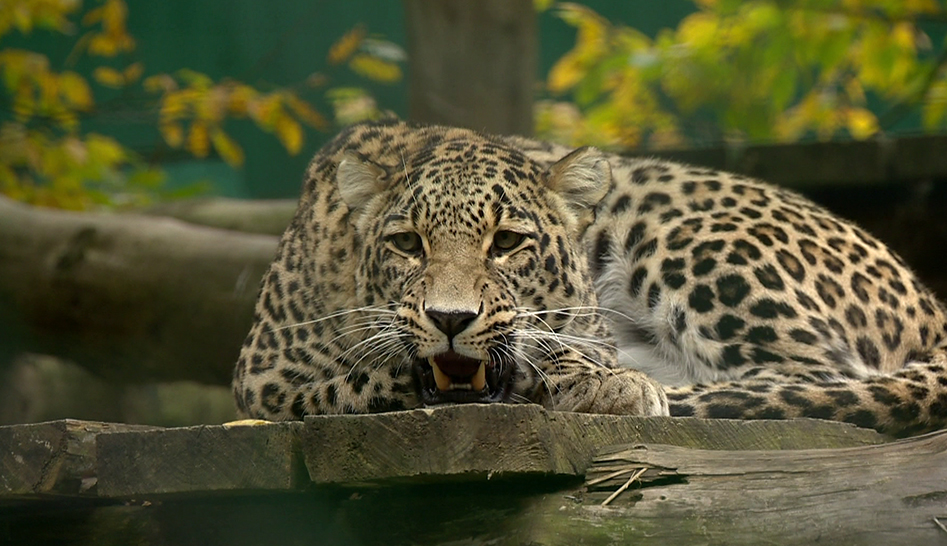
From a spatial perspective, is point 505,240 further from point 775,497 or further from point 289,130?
point 289,130

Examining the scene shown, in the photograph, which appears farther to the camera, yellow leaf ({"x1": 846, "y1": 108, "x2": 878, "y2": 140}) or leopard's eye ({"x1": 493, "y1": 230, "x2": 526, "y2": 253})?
yellow leaf ({"x1": 846, "y1": 108, "x2": 878, "y2": 140})

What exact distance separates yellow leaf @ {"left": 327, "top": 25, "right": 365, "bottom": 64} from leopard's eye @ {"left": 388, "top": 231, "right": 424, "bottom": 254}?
527 centimetres

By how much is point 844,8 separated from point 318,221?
6.10m

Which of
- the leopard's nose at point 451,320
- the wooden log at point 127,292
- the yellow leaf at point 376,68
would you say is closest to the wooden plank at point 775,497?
the leopard's nose at point 451,320

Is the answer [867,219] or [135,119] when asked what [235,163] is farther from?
[867,219]

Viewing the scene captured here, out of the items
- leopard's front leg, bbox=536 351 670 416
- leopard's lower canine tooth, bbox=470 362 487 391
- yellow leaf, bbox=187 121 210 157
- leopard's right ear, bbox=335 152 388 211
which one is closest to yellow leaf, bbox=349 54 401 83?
yellow leaf, bbox=187 121 210 157

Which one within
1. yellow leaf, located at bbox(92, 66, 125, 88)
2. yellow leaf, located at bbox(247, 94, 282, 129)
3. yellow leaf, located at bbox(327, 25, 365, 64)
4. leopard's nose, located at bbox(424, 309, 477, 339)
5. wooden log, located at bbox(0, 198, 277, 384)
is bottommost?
wooden log, located at bbox(0, 198, 277, 384)

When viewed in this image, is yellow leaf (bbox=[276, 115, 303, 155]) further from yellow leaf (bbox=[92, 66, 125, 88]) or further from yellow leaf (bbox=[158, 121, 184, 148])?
yellow leaf (bbox=[92, 66, 125, 88])

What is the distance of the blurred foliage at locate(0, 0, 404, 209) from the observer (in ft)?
34.1

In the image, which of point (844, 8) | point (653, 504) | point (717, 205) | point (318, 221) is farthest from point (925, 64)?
point (653, 504)

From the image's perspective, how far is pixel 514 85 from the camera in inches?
362

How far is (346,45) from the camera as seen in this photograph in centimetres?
986

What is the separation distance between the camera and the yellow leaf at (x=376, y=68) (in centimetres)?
1062

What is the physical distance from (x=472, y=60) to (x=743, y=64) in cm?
274
